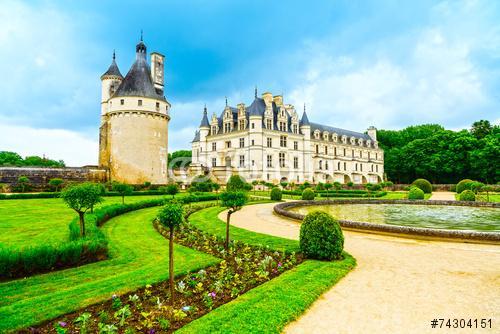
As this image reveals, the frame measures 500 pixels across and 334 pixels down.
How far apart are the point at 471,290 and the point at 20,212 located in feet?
54.2

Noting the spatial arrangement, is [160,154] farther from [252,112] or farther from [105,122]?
[252,112]

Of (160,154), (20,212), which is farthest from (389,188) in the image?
(20,212)

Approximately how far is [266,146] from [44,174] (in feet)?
88.3

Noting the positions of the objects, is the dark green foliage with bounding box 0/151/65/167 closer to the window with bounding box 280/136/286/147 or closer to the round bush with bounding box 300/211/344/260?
the window with bounding box 280/136/286/147

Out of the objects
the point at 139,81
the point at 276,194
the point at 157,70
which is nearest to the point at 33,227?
the point at 276,194

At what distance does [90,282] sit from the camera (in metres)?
5.23

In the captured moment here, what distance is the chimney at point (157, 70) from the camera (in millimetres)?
37713

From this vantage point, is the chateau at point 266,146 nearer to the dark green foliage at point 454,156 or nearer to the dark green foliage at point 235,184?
the dark green foliage at point 454,156

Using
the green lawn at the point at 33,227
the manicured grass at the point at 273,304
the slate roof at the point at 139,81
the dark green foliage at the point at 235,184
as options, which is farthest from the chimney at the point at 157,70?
the manicured grass at the point at 273,304

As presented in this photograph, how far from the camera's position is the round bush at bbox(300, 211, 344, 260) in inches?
257

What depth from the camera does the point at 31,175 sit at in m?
27.1

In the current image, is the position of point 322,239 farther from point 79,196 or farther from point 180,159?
point 180,159

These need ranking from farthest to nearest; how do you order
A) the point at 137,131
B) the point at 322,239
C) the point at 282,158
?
the point at 282,158, the point at 137,131, the point at 322,239

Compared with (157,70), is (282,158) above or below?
below
